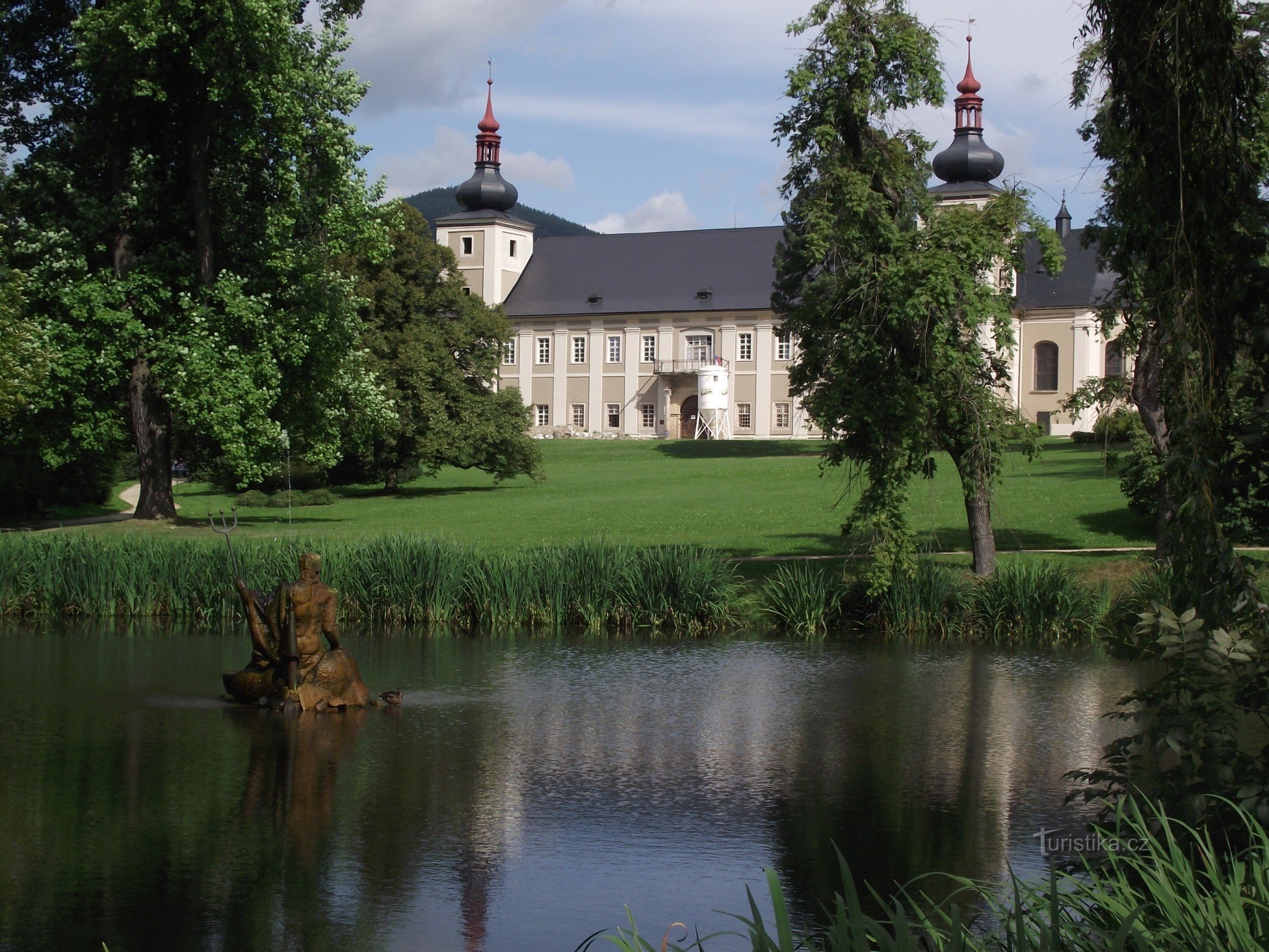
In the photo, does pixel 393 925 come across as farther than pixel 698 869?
No

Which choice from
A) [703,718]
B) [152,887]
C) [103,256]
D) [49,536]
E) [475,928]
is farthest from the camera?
[103,256]

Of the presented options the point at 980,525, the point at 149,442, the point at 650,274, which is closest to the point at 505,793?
the point at 980,525

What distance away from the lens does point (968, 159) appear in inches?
3012

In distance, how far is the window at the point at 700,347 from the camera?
81.8 metres

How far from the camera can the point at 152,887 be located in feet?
25.0

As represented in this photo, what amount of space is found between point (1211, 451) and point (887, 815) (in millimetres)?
4293

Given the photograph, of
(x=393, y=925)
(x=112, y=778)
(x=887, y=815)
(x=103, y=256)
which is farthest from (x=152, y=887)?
(x=103, y=256)

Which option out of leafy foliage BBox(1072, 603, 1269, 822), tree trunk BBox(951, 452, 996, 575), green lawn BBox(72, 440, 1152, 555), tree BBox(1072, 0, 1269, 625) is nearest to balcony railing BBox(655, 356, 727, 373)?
green lawn BBox(72, 440, 1152, 555)

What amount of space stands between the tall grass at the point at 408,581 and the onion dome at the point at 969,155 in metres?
61.3

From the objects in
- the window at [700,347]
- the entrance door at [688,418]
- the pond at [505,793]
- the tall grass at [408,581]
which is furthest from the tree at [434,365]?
the entrance door at [688,418]

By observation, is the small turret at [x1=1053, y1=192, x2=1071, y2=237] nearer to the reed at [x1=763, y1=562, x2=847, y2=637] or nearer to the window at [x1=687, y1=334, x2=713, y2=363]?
the window at [x1=687, y1=334, x2=713, y2=363]

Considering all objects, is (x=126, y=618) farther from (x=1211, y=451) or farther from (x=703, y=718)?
(x=1211, y=451)

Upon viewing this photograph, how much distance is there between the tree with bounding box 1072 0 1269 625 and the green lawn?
1406 centimetres

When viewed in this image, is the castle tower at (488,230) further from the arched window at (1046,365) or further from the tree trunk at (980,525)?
the tree trunk at (980,525)
